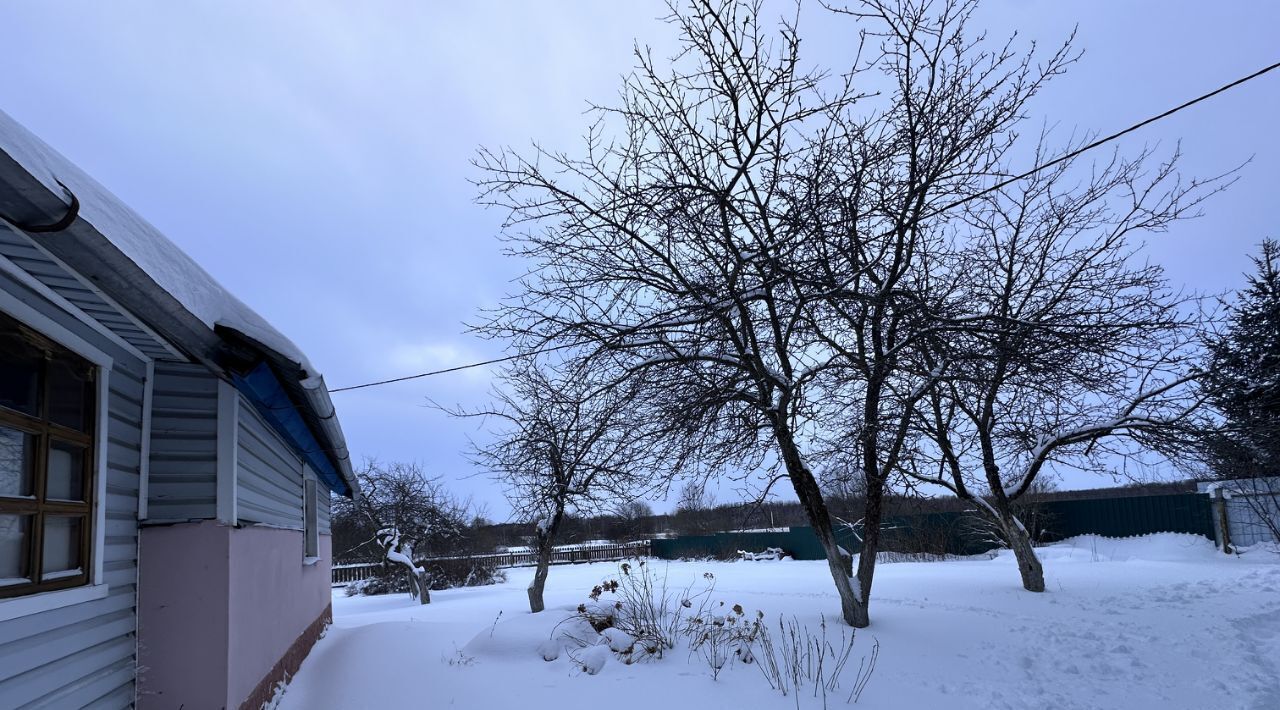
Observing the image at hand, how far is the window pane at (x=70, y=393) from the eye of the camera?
3.24 m

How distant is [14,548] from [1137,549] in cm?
2110

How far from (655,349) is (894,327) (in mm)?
2501

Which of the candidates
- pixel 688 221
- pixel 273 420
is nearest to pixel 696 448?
pixel 688 221

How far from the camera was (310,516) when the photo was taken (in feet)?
34.0

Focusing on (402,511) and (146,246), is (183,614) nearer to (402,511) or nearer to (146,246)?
(146,246)

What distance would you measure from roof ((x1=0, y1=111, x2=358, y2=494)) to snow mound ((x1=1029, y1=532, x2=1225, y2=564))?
15556 millimetres

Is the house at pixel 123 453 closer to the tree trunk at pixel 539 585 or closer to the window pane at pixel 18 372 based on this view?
the window pane at pixel 18 372

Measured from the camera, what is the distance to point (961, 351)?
6.47m

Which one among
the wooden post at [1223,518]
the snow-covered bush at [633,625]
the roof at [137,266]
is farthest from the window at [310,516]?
the wooden post at [1223,518]

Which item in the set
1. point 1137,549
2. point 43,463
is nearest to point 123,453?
point 43,463

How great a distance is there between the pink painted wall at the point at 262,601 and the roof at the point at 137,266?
122 centimetres

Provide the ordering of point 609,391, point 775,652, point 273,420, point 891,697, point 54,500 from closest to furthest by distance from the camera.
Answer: point 54,500 < point 891,697 < point 273,420 < point 775,652 < point 609,391

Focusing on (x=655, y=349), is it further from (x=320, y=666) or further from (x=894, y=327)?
(x=320, y=666)

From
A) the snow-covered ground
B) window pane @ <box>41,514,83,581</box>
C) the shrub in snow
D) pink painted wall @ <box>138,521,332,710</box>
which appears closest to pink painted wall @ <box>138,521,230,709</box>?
pink painted wall @ <box>138,521,332,710</box>
